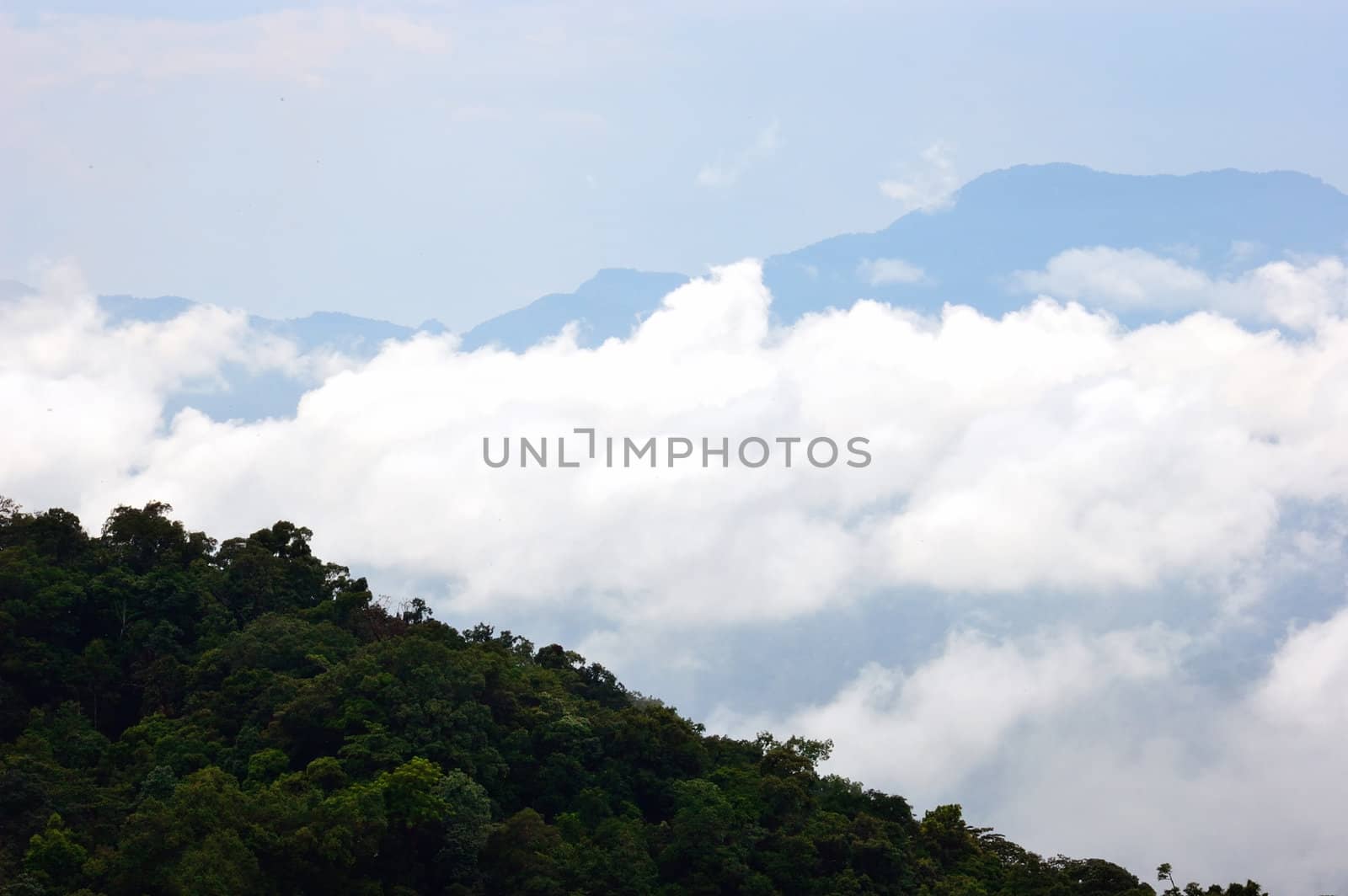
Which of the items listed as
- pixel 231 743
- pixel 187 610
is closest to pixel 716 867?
pixel 231 743

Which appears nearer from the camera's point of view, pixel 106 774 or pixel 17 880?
pixel 17 880

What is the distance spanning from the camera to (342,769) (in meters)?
36.3

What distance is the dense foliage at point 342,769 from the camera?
32.0 m

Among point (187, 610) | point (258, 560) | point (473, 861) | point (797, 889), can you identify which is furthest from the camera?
point (258, 560)

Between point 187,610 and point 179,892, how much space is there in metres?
19.2

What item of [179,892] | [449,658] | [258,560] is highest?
[258,560]

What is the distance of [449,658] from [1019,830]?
139 metres

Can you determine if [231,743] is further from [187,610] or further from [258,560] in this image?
[258,560]

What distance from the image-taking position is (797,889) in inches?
1478

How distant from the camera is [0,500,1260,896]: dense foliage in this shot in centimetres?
3198

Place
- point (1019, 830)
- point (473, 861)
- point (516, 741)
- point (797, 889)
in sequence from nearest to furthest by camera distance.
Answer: point (473, 861), point (797, 889), point (516, 741), point (1019, 830)

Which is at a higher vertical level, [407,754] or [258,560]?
[258,560]

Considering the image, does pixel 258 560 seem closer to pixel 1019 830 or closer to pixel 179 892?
pixel 179 892

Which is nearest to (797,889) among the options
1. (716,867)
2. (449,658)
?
(716,867)
